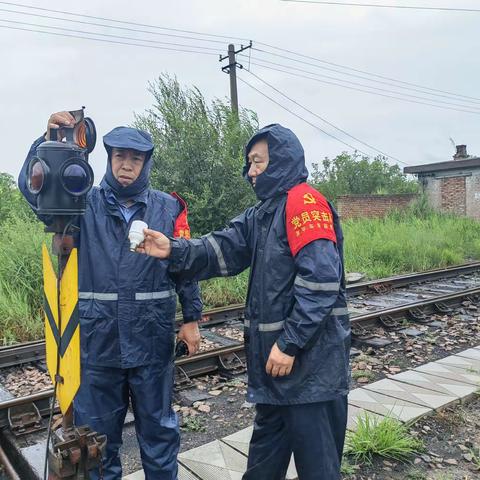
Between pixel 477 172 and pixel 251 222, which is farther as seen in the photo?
pixel 477 172

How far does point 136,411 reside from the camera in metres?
2.76

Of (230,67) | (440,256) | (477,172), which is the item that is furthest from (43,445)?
(477,172)

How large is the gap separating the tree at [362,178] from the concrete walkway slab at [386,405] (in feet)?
95.4

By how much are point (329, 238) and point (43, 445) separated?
2487mm

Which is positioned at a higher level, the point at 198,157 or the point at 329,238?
the point at 198,157

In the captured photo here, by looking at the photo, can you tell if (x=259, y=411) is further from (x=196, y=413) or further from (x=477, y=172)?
(x=477, y=172)

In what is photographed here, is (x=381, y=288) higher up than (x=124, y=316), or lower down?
lower down

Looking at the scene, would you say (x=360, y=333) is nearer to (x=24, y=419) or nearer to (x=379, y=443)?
(x=379, y=443)

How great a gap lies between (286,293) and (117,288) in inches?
35.0

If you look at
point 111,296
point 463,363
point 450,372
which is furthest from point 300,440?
Result: point 463,363

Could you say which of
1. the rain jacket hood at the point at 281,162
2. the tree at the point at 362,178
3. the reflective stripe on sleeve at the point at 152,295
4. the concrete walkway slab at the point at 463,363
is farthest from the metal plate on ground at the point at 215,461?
the tree at the point at 362,178

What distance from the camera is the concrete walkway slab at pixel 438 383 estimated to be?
171 inches

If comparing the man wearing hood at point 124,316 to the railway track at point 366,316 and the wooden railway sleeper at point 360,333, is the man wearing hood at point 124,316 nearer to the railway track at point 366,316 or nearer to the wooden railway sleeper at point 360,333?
the railway track at point 366,316

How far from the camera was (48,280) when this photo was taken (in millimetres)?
2176
